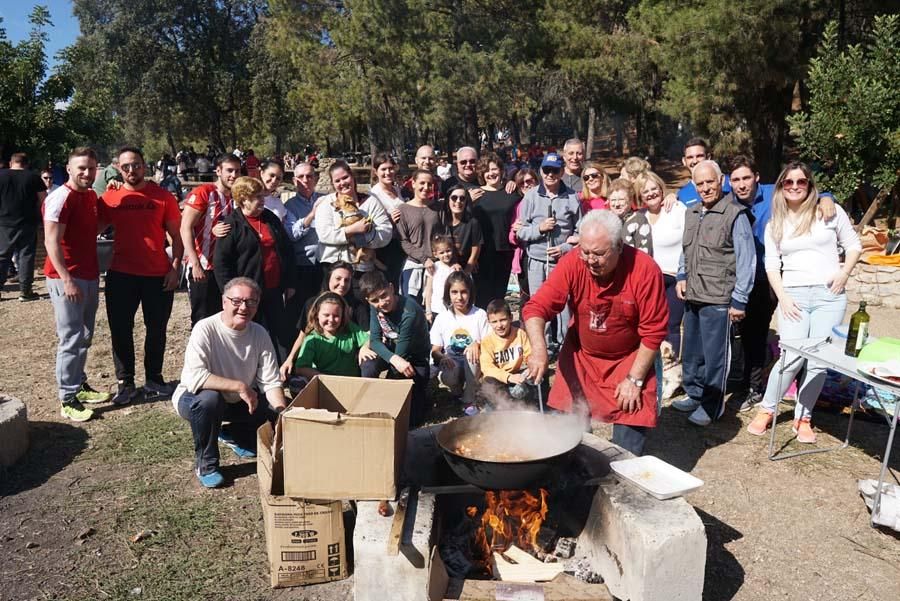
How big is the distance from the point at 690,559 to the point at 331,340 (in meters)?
2.87

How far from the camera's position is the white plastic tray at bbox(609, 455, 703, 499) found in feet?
10.5

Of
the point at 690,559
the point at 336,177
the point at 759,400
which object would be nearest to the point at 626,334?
the point at 690,559

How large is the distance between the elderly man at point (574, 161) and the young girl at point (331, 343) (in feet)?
8.84

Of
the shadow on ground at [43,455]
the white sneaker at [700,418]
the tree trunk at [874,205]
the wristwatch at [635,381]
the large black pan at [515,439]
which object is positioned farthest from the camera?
the tree trunk at [874,205]

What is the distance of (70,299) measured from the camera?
203 inches

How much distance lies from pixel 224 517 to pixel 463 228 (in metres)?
3.15

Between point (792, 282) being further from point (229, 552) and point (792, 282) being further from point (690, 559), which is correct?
point (229, 552)

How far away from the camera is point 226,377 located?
4324 millimetres

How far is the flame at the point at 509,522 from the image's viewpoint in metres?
3.52

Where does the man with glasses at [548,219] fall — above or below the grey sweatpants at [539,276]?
above

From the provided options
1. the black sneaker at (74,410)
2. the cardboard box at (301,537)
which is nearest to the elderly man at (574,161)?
the cardboard box at (301,537)

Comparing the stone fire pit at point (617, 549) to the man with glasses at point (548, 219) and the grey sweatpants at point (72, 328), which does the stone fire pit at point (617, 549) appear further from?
the grey sweatpants at point (72, 328)

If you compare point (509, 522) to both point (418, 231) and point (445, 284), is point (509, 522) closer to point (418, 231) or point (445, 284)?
point (445, 284)

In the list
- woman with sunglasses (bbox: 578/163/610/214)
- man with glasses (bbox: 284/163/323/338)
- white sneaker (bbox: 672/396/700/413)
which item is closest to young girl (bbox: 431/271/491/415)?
man with glasses (bbox: 284/163/323/338)
